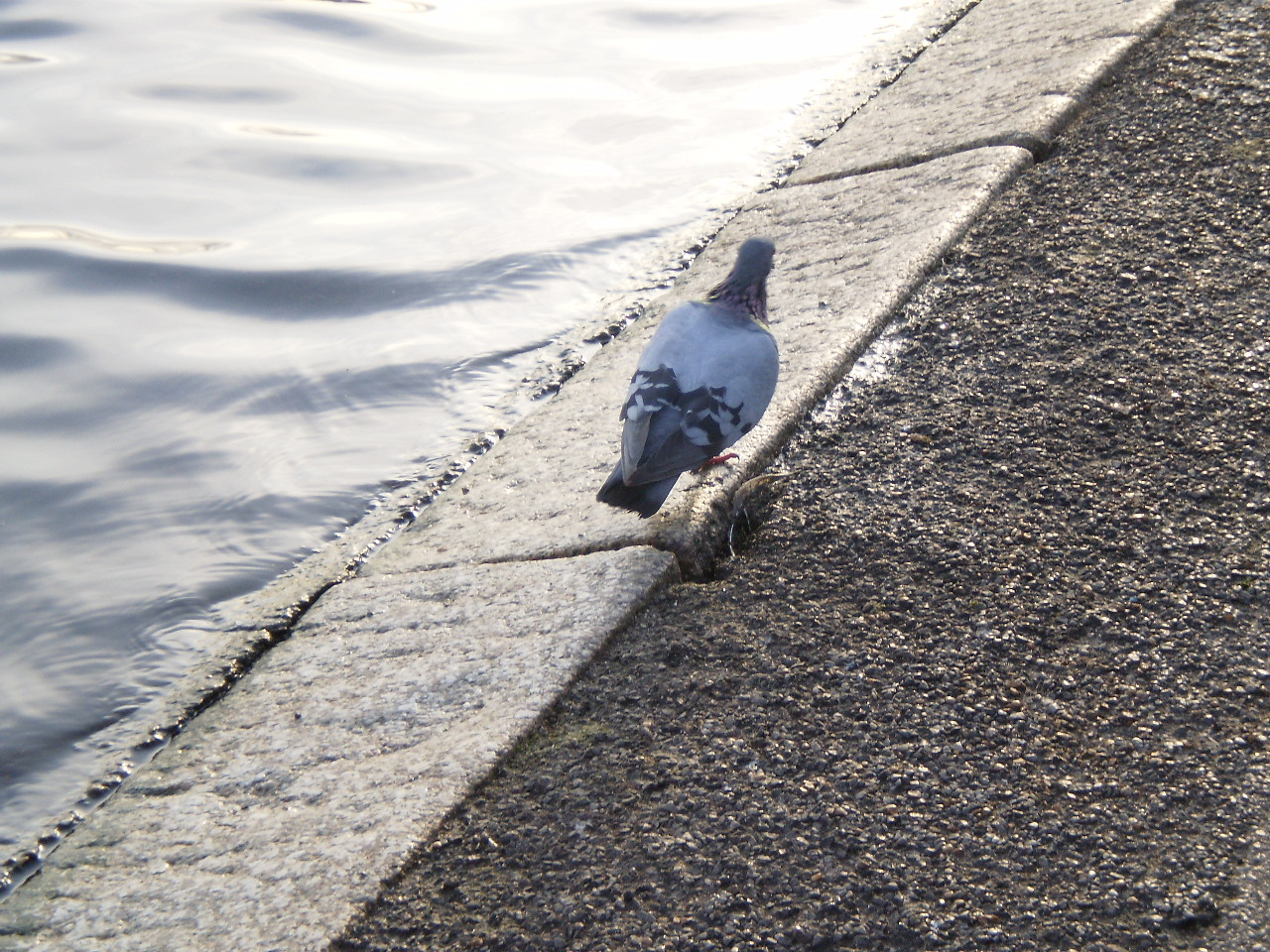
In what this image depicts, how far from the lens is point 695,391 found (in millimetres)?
2324

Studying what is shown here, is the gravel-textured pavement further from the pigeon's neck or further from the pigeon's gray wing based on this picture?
the pigeon's neck

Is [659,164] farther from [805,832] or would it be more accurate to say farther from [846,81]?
[805,832]

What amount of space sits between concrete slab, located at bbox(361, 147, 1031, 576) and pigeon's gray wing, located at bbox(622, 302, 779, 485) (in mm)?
145

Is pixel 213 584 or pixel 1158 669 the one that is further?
pixel 213 584

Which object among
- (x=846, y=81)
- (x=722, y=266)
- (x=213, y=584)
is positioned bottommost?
(x=213, y=584)

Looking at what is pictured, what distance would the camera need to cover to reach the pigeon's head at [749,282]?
105 inches

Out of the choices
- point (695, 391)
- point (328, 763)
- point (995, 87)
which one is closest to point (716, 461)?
point (695, 391)

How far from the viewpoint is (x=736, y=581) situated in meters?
2.18

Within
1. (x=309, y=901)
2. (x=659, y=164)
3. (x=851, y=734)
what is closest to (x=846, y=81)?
(x=659, y=164)

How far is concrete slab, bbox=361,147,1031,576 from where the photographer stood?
2410 mm

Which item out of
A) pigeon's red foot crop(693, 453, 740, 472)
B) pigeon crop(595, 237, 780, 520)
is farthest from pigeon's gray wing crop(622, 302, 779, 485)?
pigeon's red foot crop(693, 453, 740, 472)

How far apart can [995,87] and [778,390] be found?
1.99 metres

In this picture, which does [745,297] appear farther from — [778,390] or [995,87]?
[995,87]

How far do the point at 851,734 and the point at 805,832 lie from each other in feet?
0.69
